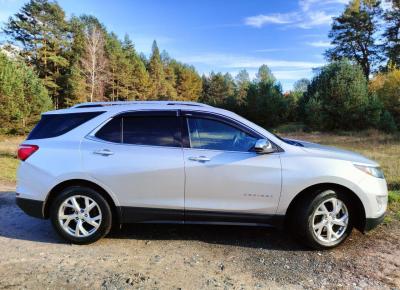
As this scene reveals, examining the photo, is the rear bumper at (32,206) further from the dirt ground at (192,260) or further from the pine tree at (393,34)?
the pine tree at (393,34)

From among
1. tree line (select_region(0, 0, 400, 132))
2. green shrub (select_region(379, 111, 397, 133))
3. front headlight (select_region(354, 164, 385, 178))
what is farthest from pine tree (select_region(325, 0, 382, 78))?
front headlight (select_region(354, 164, 385, 178))

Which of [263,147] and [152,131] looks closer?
[263,147]

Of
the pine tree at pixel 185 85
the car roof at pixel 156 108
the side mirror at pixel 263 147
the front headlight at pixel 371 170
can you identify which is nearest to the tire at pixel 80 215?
the car roof at pixel 156 108

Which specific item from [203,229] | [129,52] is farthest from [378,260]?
[129,52]

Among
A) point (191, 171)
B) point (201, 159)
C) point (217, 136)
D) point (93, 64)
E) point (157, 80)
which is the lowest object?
point (191, 171)

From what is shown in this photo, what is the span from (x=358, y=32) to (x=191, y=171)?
2048 inches

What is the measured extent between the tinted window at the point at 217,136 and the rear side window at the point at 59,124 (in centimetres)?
128

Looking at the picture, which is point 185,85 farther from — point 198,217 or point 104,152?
point 198,217

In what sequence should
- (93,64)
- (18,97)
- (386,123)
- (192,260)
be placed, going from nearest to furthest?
(192,260), (18,97), (386,123), (93,64)

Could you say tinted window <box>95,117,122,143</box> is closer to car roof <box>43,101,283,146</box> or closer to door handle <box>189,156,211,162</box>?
car roof <box>43,101,283,146</box>

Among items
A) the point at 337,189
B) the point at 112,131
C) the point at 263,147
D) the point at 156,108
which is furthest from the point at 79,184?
the point at 337,189

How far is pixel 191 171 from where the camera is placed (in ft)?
14.6

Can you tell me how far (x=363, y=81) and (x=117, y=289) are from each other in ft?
102

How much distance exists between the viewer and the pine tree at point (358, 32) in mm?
48500
